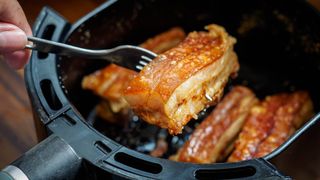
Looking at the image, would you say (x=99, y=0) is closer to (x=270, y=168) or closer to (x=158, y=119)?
(x=158, y=119)

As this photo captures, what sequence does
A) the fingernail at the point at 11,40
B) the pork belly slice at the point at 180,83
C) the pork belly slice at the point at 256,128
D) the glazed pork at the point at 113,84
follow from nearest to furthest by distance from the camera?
the fingernail at the point at 11,40
the pork belly slice at the point at 180,83
the pork belly slice at the point at 256,128
the glazed pork at the point at 113,84

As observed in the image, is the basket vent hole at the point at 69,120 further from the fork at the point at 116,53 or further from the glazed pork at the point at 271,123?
the glazed pork at the point at 271,123

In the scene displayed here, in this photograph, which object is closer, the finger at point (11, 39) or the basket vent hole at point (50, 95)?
the finger at point (11, 39)

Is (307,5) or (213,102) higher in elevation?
(307,5)

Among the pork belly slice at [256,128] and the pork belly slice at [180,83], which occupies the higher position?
the pork belly slice at [180,83]

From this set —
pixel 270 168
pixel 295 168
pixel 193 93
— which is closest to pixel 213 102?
pixel 193 93

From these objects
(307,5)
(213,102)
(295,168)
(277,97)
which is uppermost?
(307,5)

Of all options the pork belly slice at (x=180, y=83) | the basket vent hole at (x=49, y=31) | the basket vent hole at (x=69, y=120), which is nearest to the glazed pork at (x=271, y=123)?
the pork belly slice at (x=180, y=83)
